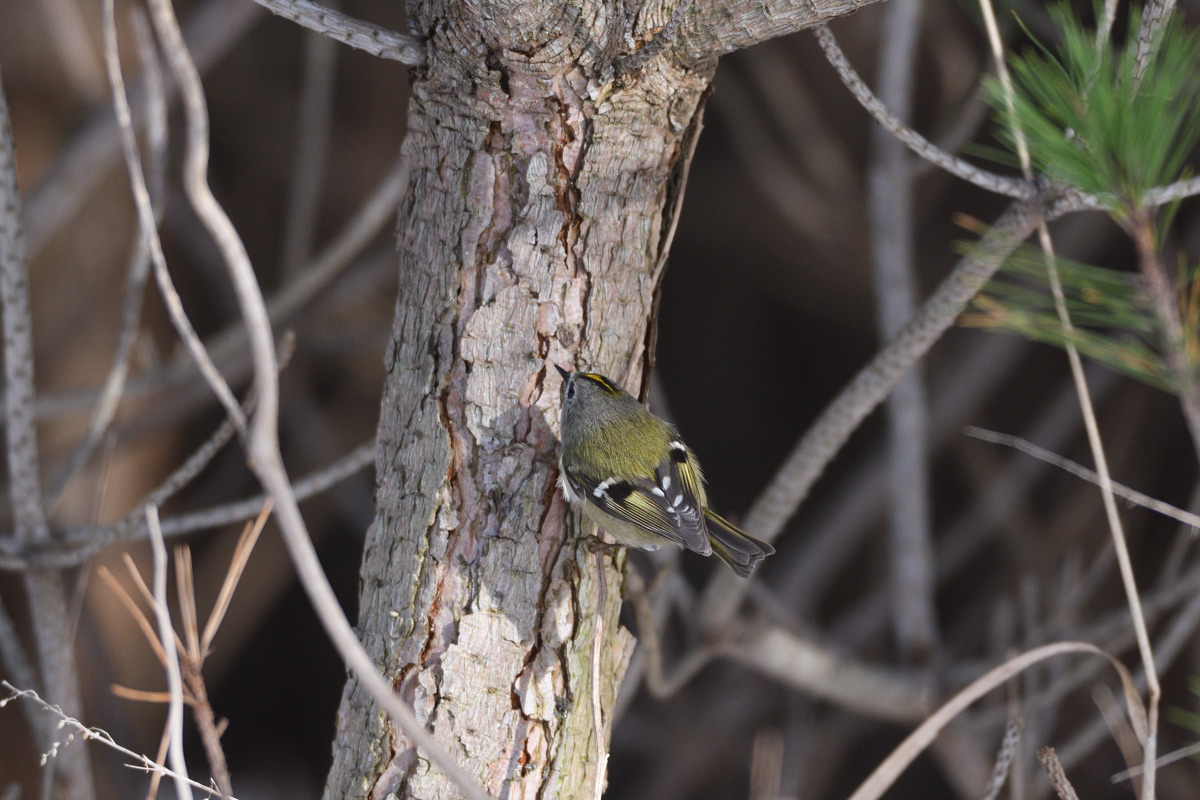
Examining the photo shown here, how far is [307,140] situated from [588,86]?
6.12 ft

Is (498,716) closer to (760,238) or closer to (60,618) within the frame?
(60,618)

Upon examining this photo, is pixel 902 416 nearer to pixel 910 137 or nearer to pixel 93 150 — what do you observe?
pixel 910 137

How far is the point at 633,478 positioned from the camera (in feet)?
5.53

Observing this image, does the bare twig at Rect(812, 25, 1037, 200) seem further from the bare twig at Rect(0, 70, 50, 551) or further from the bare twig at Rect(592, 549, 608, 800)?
the bare twig at Rect(0, 70, 50, 551)

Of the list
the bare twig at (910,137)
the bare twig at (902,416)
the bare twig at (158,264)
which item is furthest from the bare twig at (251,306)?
the bare twig at (902,416)

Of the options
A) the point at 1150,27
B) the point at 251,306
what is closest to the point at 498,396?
the point at 251,306

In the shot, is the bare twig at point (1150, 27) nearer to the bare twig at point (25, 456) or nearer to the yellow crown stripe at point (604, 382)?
the yellow crown stripe at point (604, 382)

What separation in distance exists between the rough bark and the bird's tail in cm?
43

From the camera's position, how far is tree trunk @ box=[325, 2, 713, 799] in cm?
112

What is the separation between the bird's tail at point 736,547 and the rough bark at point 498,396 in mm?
430

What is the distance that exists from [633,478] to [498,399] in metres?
0.57

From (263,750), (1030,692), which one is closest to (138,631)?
(263,750)

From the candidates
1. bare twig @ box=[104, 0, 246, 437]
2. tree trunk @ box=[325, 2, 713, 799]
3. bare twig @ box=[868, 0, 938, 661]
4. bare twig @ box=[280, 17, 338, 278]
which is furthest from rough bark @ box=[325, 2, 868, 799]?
bare twig @ box=[280, 17, 338, 278]

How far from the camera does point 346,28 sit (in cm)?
111
